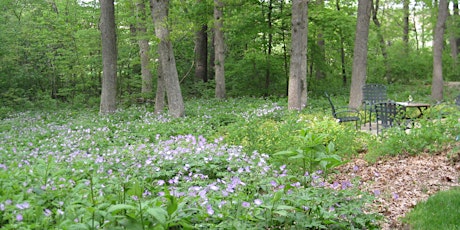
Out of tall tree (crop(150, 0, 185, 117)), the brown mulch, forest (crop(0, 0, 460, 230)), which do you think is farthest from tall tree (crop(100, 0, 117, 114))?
the brown mulch

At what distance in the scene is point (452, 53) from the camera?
24562 mm

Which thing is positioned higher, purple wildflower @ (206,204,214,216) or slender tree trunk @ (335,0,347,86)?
slender tree trunk @ (335,0,347,86)

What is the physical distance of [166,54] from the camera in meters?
11.3

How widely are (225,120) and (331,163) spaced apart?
23.4 ft

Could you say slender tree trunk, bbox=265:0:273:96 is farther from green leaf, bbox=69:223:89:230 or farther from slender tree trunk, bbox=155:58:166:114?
green leaf, bbox=69:223:89:230

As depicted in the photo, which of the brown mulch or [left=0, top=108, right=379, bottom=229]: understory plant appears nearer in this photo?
[left=0, top=108, right=379, bottom=229]: understory plant

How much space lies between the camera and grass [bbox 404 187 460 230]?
385 centimetres

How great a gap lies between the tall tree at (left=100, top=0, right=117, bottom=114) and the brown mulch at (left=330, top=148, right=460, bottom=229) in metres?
8.84

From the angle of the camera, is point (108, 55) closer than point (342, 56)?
Yes

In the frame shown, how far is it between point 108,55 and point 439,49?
37.7 ft

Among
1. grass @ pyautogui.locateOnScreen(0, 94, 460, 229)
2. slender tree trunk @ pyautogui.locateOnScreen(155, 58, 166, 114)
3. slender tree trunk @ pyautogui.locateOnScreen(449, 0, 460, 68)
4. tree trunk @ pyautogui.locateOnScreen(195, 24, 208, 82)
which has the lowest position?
grass @ pyautogui.locateOnScreen(0, 94, 460, 229)

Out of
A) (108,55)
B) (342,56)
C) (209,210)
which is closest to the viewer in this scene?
(209,210)

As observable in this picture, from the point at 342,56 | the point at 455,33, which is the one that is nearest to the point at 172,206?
the point at 342,56

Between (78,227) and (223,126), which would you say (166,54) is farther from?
(78,227)
